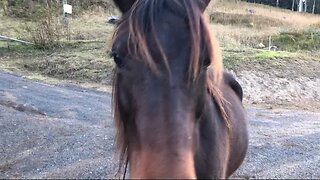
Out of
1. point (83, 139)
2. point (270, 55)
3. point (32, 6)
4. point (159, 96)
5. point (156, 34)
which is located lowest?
point (32, 6)

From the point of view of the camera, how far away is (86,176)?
6.27 meters

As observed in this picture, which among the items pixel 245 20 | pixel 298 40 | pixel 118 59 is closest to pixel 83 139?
pixel 118 59

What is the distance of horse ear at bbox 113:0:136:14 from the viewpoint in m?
2.98

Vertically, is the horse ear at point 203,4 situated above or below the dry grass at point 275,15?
above

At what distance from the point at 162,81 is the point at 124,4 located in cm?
78

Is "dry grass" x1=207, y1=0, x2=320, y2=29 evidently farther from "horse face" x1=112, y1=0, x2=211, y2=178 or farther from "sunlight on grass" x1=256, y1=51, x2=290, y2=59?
"horse face" x1=112, y1=0, x2=211, y2=178

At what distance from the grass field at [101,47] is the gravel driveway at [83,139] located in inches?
85.6

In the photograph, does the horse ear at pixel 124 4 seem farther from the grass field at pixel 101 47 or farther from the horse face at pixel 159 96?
the grass field at pixel 101 47

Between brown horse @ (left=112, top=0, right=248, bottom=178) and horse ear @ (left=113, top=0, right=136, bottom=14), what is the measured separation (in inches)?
4.2

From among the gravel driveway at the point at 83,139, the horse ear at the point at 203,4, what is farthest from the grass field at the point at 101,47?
the horse ear at the point at 203,4

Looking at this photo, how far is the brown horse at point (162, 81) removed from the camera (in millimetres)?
2277

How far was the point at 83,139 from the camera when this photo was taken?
27.0 ft

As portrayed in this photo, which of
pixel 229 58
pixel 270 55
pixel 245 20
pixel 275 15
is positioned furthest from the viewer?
pixel 275 15

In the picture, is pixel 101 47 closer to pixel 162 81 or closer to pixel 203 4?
pixel 203 4
